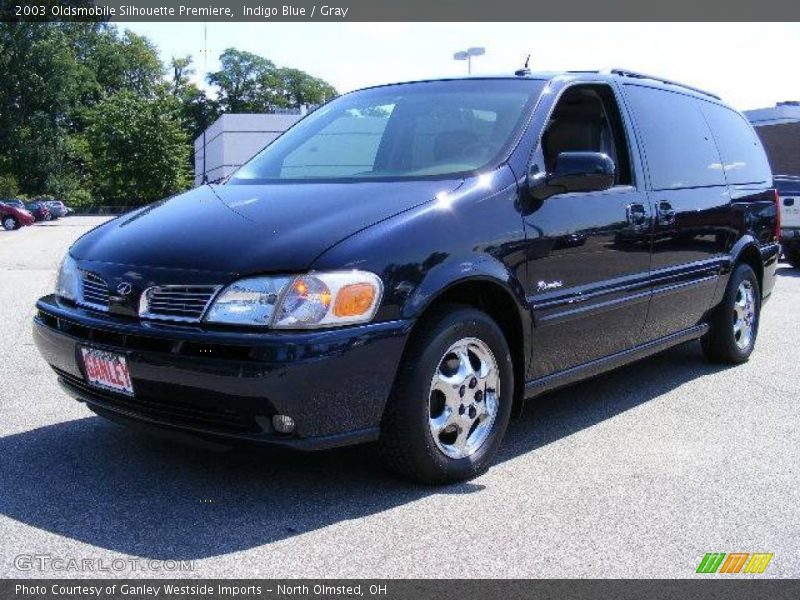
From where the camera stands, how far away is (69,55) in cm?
6138

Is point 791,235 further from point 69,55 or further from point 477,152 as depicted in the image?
point 69,55

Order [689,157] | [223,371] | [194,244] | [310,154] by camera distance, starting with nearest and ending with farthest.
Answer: [223,371], [194,244], [310,154], [689,157]

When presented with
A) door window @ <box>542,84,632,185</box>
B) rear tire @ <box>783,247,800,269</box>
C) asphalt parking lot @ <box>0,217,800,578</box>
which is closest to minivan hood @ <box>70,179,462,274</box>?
asphalt parking lot @ <box>0,217,800,578</box>

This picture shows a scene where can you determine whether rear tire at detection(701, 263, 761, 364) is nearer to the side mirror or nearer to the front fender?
the side mirror

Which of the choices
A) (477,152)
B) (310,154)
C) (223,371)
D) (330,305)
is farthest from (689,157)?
(223,371)

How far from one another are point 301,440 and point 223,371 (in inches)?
15.1

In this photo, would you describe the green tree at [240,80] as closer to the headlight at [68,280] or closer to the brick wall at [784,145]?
the brick wall at [784,145]

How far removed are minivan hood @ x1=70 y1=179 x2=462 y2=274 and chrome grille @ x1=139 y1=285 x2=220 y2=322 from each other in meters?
0.09

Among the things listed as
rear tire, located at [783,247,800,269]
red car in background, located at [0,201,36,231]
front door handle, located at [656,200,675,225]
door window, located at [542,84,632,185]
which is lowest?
red car in background, located at [0,201,36,231]

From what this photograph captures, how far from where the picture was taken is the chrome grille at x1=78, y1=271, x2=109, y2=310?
3549mm

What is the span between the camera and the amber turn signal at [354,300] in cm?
319

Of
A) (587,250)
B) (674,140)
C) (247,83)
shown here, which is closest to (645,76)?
(674,140)

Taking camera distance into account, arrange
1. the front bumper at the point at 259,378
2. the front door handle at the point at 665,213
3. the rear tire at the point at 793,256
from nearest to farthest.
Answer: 1. the front bumper at the point at 259,378
2. the front door handle at the point at 665,213
3. the rear tire at the point at 793,256

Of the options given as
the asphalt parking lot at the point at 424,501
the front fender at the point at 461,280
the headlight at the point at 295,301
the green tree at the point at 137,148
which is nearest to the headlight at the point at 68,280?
the asphalt parking lot at the point at 424,501
